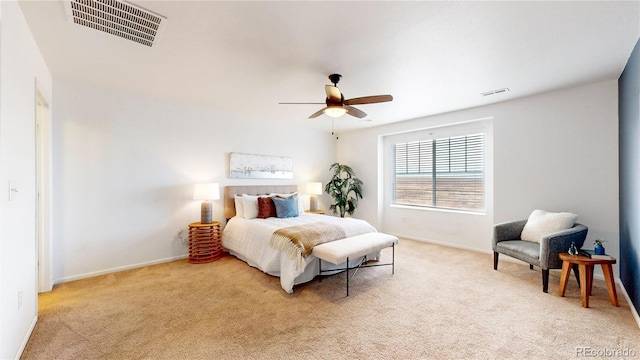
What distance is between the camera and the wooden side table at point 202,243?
12.9 feet

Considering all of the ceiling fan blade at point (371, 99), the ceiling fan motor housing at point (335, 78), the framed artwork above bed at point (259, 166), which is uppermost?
the ceiling fan motor housing at point (335, 78)

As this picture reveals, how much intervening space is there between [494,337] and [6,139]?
3779 millimetres

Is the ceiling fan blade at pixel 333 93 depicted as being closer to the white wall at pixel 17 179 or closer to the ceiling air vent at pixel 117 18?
the ceiling air vent at pixel 117 18

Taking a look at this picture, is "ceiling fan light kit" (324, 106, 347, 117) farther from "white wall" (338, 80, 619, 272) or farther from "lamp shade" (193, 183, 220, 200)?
"white wall" (338, 80, 619, 272)

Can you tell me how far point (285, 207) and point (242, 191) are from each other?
98 centimetres

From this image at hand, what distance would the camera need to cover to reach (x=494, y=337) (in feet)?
6.72

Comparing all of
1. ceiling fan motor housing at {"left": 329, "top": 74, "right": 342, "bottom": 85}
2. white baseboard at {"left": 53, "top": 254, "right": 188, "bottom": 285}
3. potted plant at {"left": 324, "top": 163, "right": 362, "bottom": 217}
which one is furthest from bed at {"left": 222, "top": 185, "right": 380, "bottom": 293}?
ceiling fan motor housing at {"left": 329, "top": 74, "right": 342, "bottom": 85}

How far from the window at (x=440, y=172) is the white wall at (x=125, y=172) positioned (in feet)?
11.6

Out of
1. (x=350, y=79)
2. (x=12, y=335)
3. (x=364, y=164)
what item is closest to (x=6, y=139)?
(x=12, y=335)

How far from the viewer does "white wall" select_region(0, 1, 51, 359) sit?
1.63m

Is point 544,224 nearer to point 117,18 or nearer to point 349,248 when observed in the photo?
point 349,248

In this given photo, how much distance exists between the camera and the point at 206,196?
3.99 meters

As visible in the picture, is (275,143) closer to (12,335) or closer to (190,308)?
(190,308)

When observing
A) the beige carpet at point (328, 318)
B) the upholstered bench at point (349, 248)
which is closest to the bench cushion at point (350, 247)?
the upholstered bench at point (349, 248)
